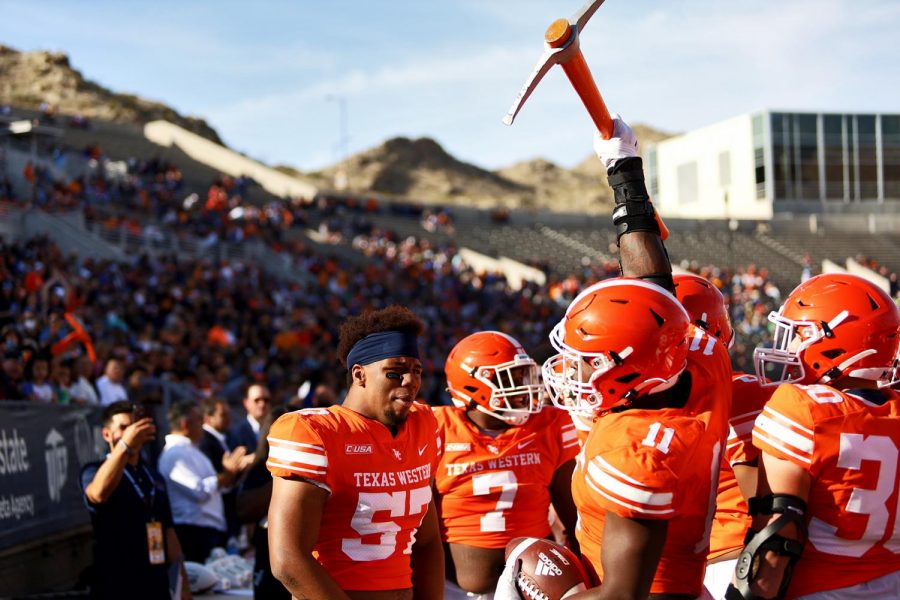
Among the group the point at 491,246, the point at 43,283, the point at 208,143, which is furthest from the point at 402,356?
the point at 208,143

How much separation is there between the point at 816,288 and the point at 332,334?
20077 mm

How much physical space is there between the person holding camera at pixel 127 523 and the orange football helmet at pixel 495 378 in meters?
2.01

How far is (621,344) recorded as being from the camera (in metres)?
3.06

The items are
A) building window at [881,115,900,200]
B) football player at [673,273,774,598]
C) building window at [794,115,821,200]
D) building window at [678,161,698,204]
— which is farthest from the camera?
building window at [678,161,698,204]

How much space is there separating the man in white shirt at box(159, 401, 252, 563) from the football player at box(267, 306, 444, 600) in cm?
402

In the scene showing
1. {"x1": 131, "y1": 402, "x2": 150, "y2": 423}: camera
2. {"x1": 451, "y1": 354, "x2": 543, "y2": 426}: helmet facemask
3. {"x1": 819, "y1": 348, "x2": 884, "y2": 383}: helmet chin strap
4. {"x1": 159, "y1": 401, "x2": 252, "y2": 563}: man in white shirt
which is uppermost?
{"x1": 819, "y1": 348, "x2": 884, "y2": 383}: helmet chin strap

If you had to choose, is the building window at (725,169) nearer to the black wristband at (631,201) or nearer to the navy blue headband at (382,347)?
the black wristband at (631,201)

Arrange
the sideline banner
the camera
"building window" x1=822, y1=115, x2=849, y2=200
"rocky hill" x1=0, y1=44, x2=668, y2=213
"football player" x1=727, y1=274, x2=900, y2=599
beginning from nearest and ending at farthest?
"football player" x1=727, y1=274, x2=900, y2=599
the camera
the sideline banner
"building window" x1=822, y1=115, x2=849, y2=200
"rocky hill" x1=0, y1=44, x2=668, y2=213

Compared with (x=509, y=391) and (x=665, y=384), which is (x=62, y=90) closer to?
(x=509, y=391)

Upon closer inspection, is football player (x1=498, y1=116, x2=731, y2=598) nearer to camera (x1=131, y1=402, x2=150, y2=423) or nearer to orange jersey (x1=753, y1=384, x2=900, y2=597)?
orange jersey (x1=753, y1=384, x2=900, y2=597)

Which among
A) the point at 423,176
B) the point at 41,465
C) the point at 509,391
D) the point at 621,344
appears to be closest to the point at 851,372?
the point at 621,344

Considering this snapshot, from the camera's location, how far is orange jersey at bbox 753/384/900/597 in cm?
294

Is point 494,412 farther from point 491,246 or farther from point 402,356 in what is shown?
point 491,246

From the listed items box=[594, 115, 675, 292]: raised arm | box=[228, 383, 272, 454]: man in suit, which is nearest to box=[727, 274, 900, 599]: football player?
box=[594, 115, 675, 292]: raised arm
